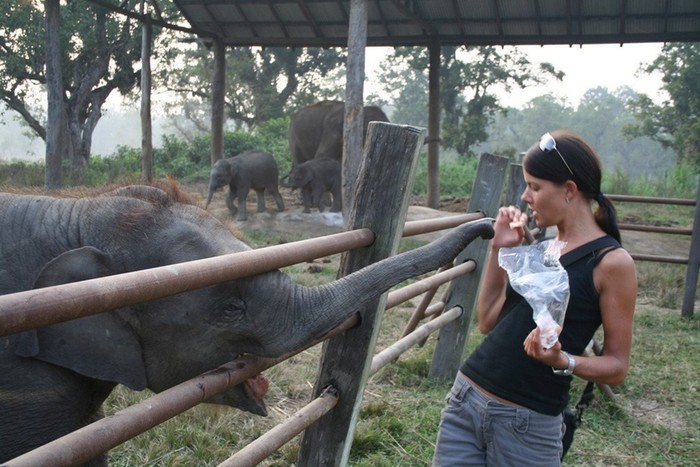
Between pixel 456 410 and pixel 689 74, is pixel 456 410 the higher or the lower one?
the lower one

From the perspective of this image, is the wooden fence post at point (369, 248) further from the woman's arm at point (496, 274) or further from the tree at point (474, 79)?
the tree at point (474, 79)

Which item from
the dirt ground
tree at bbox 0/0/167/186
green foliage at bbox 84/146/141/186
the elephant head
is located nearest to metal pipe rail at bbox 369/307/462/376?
the dirt ground

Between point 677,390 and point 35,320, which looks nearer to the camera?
point 35,320

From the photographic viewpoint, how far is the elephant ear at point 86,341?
233 centimetres

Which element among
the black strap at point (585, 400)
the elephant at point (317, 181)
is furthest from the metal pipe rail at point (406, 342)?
the elephant at point (317, 181)

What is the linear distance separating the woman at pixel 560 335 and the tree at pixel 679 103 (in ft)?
73.9

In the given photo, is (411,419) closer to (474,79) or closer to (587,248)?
(587,248)

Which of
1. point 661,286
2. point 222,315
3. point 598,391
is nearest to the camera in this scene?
point 222,315

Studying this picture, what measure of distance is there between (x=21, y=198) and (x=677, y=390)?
4790mm

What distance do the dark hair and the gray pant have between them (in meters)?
0.73

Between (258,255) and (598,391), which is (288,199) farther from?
(258,255)

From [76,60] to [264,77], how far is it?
422 inches

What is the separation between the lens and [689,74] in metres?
24.2

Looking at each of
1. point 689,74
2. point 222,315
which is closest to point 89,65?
point 689,74
